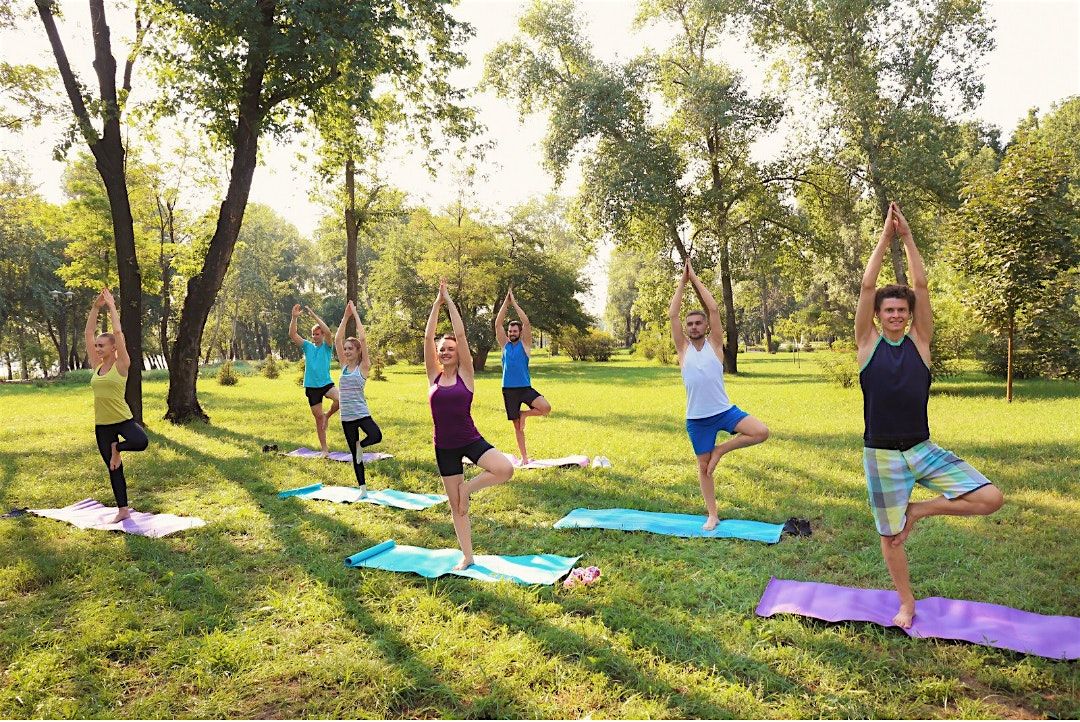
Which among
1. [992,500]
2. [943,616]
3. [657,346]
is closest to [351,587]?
[943,616]

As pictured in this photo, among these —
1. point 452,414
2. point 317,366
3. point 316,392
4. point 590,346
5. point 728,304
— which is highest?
point 728,304

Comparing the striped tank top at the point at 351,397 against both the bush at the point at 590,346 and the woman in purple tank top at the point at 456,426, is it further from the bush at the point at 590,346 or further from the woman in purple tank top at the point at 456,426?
the bush at the point at 590,346

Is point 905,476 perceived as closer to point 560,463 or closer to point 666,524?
point 666,524

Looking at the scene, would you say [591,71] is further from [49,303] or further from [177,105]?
[49,303]

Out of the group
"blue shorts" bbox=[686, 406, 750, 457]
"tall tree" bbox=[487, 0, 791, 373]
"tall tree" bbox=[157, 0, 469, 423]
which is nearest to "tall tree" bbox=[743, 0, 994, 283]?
"tall tree" bbox=[487, 0, 791, 373]

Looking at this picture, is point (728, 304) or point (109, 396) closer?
point (109, 396)

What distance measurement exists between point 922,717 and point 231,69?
1530cm

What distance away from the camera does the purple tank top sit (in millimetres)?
5613

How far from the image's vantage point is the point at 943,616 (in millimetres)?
4523

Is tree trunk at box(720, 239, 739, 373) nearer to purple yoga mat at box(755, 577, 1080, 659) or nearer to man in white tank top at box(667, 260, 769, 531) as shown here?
man in white tank top at box(667, 260, 769, 531)

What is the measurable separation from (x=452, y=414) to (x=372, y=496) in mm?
3497

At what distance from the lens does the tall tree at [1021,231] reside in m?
14.7

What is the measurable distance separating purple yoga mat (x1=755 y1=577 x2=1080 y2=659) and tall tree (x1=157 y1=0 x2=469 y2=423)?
A: 12.0 m

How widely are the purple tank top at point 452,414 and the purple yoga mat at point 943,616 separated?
110 inches
